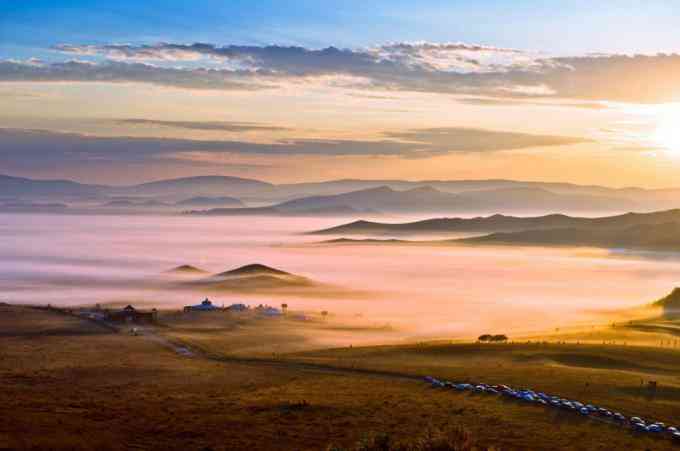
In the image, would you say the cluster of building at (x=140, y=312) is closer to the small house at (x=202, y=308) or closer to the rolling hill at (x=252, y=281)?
Result: the small house at (x=202, y=308)

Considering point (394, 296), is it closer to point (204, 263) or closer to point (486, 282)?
point (486, 282)

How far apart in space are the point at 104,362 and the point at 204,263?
137 metres

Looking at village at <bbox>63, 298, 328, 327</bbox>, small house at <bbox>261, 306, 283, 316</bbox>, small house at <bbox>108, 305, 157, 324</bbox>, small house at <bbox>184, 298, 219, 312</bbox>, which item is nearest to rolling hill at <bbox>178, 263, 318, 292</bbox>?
village at <bbox>63, 298, 328, 327</bbox>

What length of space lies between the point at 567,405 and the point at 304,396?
13.8 metres

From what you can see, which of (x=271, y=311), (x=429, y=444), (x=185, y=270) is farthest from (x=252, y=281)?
(x=429, y=444)

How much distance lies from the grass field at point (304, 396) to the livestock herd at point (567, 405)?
93 centimetres

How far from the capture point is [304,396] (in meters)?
43.3

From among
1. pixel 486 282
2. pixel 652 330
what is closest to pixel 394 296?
pixel 486 282

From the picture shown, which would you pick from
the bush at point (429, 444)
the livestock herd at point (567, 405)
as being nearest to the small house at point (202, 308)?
the livestock herd at point (567, 405)

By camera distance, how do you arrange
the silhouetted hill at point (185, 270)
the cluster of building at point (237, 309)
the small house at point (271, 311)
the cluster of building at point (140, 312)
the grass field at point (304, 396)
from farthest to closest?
the silhouetted hill at point (185, 270)
the cluster of building at point (237, 309)
the small house at point (271, 311)
the cluster of building at point (140, 312)
the grass field at point (304, 396)

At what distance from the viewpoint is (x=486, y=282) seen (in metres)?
158

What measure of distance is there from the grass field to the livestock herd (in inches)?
36.6

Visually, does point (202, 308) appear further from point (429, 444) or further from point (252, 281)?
point (429, 444)

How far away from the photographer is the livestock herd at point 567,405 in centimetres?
A: 3584
